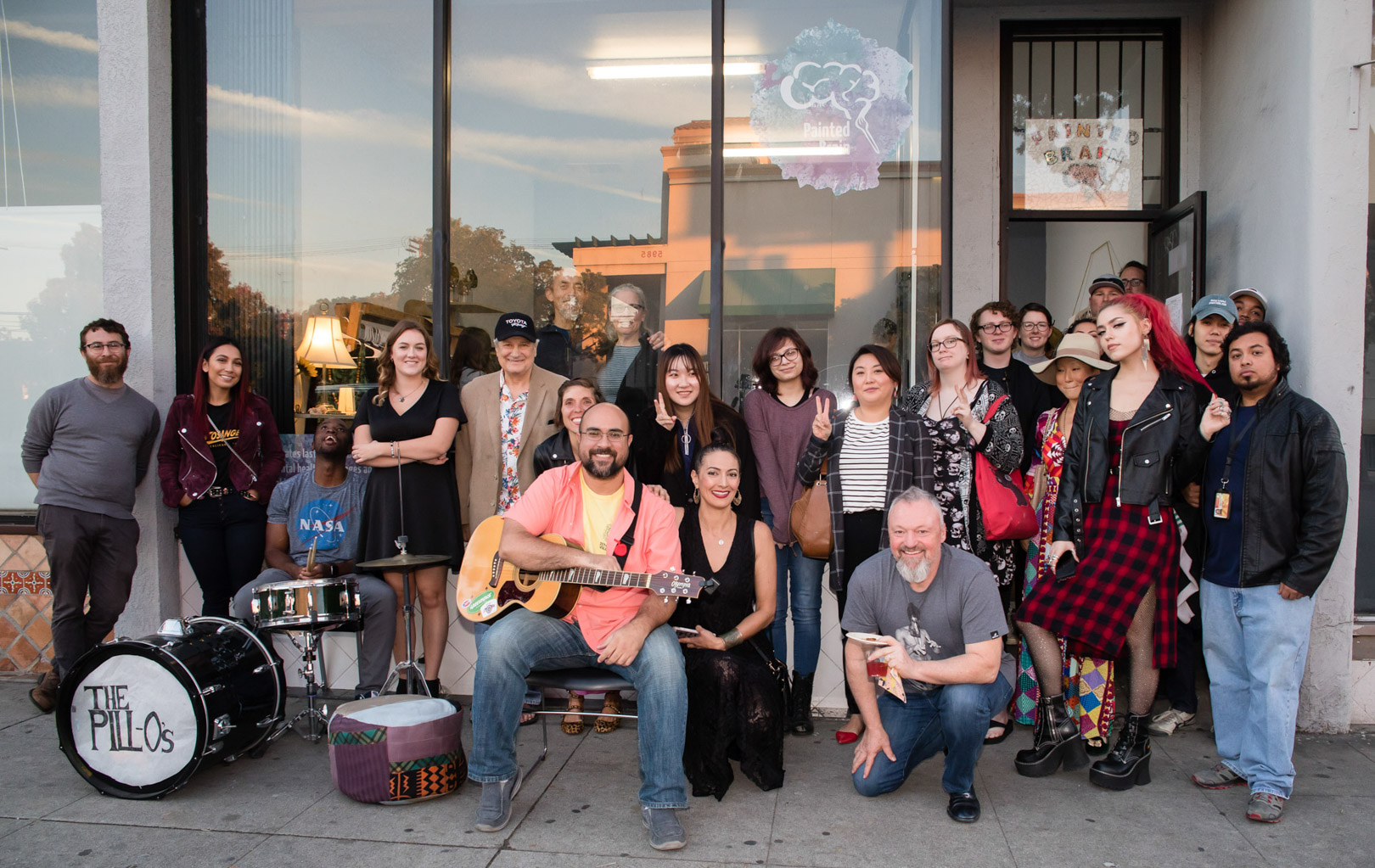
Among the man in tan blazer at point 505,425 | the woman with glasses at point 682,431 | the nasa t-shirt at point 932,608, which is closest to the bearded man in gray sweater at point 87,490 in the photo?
the man in tan blazer at point 505,425

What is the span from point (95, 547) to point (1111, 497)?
497 cm

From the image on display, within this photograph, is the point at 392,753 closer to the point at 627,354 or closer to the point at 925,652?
the point at 925,652

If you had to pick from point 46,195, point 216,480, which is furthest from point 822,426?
point 46,195

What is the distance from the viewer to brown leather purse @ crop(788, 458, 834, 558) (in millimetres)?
4109

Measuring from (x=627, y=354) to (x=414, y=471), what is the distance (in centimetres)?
157

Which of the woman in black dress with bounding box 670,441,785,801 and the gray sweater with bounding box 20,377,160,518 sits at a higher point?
the gray sweater with bounding box 20,377,160,518

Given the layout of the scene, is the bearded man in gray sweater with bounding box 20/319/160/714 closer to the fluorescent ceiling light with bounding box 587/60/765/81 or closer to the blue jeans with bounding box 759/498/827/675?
the fluorescent ceiling light with bounding box 587/60/765/81

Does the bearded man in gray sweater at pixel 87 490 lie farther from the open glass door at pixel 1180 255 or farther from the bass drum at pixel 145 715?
the open glass door at pixel 1180 255

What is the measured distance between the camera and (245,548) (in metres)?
4.70

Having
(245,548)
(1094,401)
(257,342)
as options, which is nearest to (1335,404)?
(1094,401)

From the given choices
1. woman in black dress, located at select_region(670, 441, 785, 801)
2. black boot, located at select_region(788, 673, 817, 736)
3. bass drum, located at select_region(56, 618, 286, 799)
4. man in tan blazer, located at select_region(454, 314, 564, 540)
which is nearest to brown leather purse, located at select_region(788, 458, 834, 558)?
woman in black dress, located at select_region(670, 441, 785, 801)

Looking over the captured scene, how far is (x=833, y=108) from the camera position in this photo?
18.1ft

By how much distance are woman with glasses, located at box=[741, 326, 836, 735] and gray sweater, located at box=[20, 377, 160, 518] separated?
10.8 ft

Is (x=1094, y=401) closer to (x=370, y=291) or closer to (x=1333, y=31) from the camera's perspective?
(x=1333, y=31)
